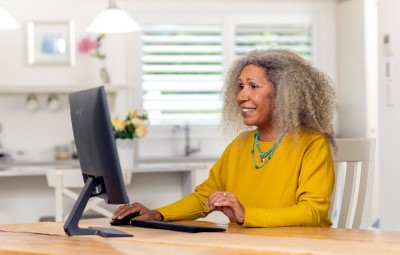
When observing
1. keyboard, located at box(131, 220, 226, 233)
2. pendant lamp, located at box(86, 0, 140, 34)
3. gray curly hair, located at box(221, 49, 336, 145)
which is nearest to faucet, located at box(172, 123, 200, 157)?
pendant lamp, located at box(86, 0, 140, 34)

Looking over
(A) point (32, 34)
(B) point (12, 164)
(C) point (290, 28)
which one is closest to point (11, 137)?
(B) point (12, 164)

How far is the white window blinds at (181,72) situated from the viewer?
7133mm

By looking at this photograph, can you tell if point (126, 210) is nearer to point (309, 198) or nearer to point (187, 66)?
point (309, 198)

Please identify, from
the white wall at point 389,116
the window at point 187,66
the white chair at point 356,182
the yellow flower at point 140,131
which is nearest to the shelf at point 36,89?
the window at point 187,66

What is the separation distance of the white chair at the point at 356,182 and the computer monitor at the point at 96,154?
2.46 feet

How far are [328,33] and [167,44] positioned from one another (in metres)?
1.47

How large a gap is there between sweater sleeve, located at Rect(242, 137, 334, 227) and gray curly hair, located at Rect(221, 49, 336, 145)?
8 centimetres

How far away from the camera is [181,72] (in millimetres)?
7145

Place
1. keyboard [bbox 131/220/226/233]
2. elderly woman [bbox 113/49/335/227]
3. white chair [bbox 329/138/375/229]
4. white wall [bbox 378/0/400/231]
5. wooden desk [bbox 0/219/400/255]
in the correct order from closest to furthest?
wooden desk [bbox 0/219/400/255], keyboard [bbox 131/220/226/233], elderly woman [bbox 113/49/335/227], white chair [bbox 329/138/375/229], white wall [bbox 378/0/400/231]

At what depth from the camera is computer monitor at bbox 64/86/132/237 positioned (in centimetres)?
201

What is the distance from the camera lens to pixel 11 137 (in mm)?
6828

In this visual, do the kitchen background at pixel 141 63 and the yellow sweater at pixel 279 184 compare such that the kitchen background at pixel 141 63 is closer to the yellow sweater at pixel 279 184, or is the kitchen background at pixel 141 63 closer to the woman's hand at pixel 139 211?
the yellow sweater at pixel 279 184

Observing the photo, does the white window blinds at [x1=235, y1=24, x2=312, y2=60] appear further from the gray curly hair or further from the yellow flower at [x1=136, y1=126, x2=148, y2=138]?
the gray curly hair

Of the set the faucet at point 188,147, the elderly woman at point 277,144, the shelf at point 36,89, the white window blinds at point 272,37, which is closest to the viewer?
the elderly woman at point 277,144
